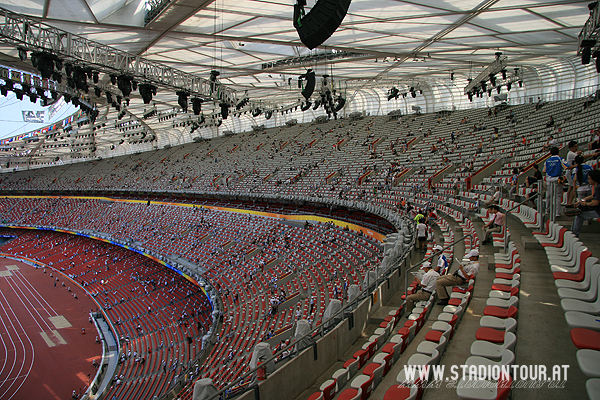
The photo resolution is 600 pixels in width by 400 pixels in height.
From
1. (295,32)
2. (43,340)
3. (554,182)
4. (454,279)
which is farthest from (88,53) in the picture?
(43,340)

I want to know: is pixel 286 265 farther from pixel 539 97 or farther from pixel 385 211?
pixel 539 97

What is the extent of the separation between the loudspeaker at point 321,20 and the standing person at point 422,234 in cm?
670

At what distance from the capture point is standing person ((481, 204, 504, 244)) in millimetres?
8438

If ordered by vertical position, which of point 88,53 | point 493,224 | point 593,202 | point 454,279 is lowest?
point 454,279

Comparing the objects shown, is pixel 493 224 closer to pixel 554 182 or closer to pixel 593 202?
pixel 554 182

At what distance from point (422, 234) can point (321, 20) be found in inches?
286

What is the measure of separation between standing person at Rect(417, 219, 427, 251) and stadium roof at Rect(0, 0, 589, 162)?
8.33m

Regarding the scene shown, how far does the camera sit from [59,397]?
52.8 ft

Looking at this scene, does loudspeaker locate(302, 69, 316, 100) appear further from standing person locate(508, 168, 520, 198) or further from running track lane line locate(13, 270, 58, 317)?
running track lane line locate(13, 270, 58, 317)

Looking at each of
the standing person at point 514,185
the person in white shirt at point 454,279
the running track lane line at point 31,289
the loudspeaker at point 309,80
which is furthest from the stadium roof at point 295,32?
the running track lane line at point 31,289

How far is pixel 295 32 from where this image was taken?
1588cm

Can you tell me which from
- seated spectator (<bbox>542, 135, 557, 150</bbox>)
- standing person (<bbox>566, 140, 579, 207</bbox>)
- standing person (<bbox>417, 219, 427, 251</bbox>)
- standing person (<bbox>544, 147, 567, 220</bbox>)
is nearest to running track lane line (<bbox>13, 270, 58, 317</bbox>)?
standing person (<bbox>417, 219, 427, 251</bbox>)

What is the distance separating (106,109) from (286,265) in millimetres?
26747

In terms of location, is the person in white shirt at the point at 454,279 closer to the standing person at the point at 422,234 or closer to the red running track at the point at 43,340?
the standing person at the point at 422,234
